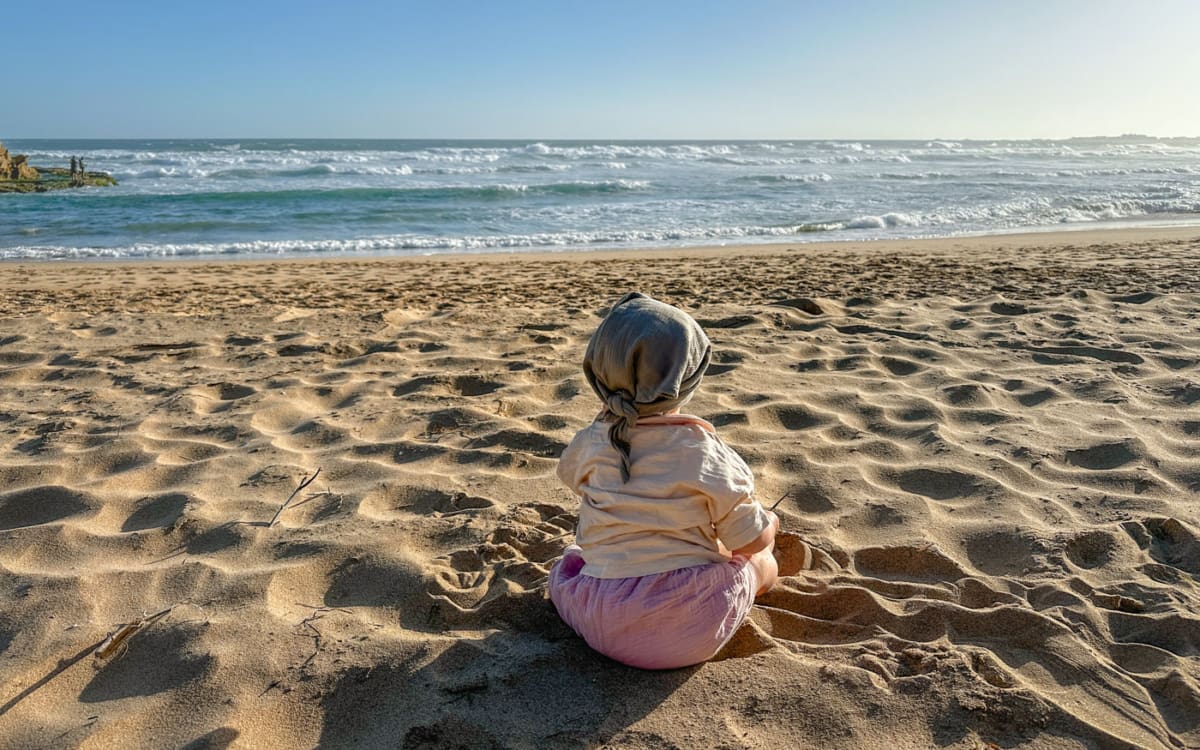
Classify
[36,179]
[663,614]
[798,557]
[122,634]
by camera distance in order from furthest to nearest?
[36,179] → [798,557] → [122,634] → [663,614]

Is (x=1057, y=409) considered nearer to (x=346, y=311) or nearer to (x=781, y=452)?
(x=781, y=452)

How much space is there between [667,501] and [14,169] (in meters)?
27.1

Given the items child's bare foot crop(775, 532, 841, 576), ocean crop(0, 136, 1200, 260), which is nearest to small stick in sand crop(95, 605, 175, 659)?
child's bare foot crop(775, 532, 841, 576)

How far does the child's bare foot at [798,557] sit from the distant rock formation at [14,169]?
86.3 ft

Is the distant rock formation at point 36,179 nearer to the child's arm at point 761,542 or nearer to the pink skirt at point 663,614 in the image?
the pink skirt at point 663,614

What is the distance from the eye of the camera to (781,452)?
122 inches

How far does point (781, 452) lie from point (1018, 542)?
0.91 metres

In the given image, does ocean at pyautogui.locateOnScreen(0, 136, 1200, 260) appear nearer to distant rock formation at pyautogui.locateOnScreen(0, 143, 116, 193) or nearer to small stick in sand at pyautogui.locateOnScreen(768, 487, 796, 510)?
distant rock formation at pyautogui.locateOnScreen(0, 143, 116, 193)

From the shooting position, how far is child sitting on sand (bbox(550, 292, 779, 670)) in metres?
1.81

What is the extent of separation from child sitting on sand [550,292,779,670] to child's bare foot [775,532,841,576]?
410 millimetres

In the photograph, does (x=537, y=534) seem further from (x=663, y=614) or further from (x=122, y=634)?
(x=122, y=634)

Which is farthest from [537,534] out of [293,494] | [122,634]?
[122,634]

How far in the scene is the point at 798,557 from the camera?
7.83 ft

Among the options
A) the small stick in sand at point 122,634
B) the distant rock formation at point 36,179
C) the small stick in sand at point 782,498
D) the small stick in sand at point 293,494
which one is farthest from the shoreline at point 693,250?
the distant rock formation at point 36,179
